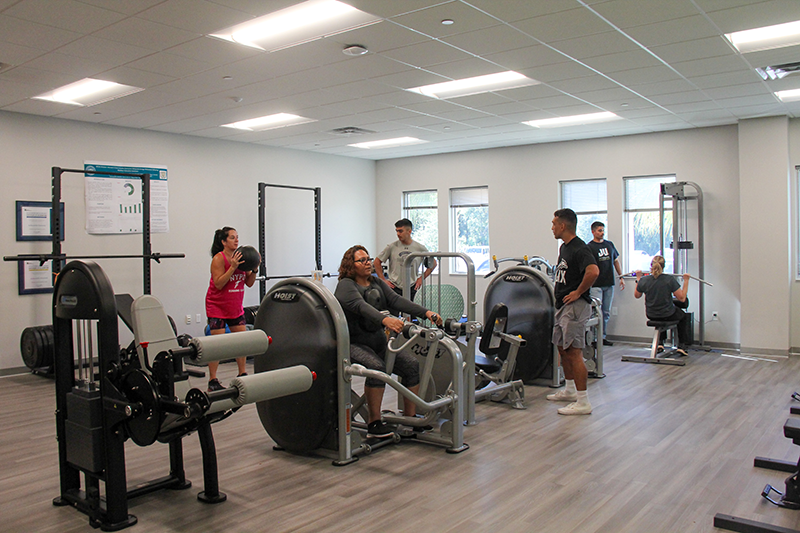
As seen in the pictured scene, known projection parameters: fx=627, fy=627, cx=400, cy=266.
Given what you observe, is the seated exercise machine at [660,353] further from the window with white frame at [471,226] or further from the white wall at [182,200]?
the white wall at [182,200]

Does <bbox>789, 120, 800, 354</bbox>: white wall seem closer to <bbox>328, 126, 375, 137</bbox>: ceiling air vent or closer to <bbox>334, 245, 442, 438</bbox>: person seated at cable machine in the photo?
<bbox>328, 126, 375, 137</bbox>: ceiling air vent

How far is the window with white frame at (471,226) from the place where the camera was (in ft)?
31.8

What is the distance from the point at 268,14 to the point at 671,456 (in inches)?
143

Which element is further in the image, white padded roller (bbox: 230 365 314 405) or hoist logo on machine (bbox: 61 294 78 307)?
hoist logo on machine (bbox: 61 294 78 307)

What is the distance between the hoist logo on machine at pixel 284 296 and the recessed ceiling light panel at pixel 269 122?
3.72 m

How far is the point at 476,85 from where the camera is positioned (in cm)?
580

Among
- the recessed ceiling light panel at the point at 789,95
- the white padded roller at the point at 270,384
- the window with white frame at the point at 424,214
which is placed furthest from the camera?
the window with white frame at the point at 424,214


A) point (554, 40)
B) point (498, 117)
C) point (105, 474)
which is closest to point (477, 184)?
point (498, 117)

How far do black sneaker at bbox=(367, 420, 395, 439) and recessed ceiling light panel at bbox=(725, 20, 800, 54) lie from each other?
3.59 m

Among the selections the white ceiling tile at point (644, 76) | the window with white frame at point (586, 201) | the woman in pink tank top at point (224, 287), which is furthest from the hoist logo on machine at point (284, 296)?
the window with white frame at point (586, 201)

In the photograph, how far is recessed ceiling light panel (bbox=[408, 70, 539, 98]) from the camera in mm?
5602

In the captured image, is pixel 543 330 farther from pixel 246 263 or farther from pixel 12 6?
pixel 12 6

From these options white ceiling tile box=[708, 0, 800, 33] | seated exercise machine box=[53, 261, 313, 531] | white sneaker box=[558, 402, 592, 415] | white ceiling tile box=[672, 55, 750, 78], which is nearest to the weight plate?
seated exercise machine box=[53, 261, 313, 531]

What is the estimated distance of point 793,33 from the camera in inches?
179
